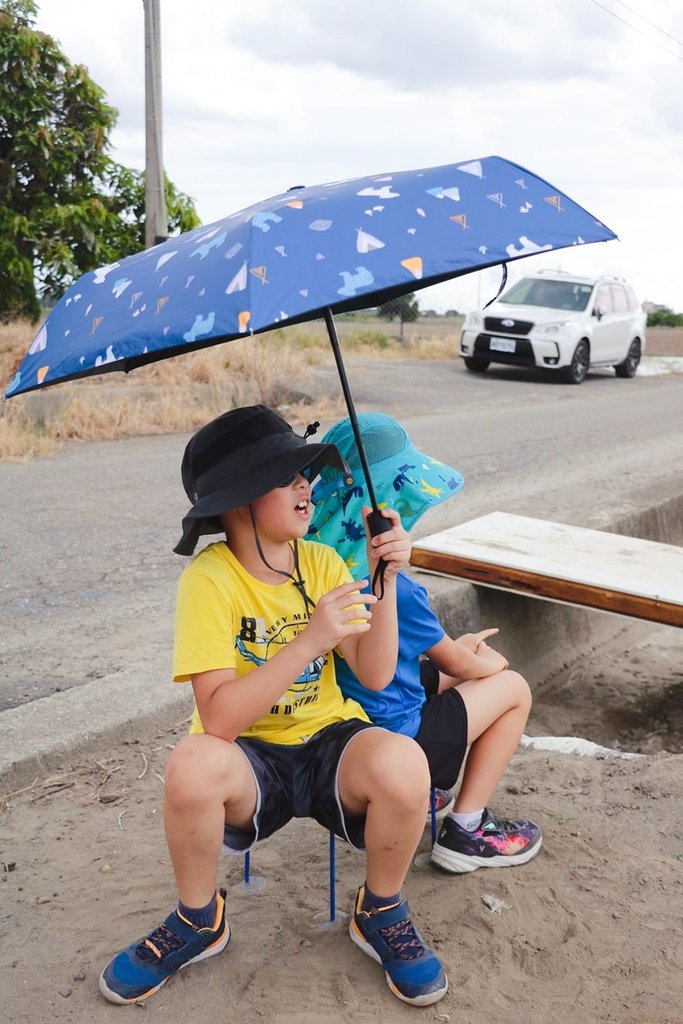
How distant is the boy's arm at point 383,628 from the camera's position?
8.33ft

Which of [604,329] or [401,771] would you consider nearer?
[401,771]

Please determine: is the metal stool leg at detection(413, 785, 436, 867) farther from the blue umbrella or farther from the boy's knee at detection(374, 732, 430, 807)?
the blue umbrella

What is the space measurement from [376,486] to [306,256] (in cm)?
83

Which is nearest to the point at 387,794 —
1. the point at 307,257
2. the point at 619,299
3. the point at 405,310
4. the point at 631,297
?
the point at 307,257

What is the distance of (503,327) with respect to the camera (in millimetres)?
17141

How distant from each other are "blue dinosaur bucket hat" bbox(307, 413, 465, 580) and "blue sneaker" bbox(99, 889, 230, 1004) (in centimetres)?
93

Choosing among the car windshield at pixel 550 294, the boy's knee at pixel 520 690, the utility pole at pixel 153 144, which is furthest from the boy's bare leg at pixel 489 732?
the car windshield at pixel 550 294

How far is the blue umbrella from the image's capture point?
6.90ft

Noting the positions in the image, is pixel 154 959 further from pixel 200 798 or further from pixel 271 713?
pixel 271 713

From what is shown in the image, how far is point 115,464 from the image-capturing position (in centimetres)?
874

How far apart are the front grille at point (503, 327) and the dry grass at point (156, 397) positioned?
11.8 ft

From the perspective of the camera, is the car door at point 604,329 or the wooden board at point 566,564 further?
the car door at point 604,329

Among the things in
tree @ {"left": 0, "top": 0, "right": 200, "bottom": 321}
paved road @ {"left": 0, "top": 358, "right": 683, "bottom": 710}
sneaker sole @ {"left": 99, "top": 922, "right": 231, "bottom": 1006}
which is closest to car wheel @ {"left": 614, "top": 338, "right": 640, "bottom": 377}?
paved road @ {"left": 0, "top": 358, "right": 683, "bottom": 710}

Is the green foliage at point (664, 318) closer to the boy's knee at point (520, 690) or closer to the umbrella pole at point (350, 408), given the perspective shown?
the boy's knee at point (520, 690)
